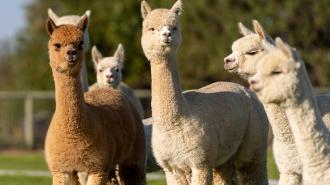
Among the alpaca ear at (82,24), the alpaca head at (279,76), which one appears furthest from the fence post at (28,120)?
the alpaca head at (279,76)

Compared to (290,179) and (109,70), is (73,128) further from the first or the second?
(109,70)

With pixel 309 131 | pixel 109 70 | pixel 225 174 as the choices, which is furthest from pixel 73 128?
pixel 109 70

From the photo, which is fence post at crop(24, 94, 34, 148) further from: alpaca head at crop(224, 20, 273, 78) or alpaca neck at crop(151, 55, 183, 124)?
alpaca head at crop(224, 20, 273, 78)

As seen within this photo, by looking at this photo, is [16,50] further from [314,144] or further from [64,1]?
[314,144]

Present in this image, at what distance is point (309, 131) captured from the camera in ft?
24.6

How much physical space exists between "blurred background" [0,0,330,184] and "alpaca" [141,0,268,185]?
15.9 metres

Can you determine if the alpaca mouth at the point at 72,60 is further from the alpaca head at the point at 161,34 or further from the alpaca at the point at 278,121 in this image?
the alpaca at the point at 278,121

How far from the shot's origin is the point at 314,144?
751cm

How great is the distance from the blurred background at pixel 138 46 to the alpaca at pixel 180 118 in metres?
15.9

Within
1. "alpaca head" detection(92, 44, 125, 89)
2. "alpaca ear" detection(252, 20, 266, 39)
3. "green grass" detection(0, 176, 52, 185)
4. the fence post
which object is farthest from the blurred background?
"alpaca ear" detection(252, 20, 266, 39)

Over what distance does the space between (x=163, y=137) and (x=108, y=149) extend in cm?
57

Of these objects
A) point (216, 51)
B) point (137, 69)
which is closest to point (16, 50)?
point (137, 69)

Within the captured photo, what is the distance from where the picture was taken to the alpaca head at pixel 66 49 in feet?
31.5

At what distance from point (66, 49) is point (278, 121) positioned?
211 centimetres
